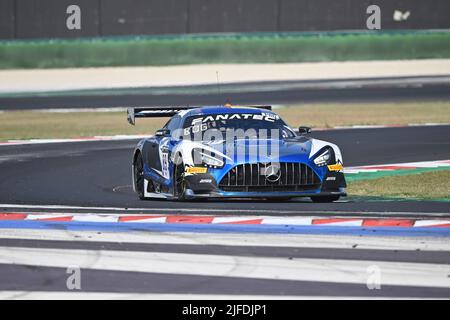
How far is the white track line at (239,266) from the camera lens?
8.52 meters

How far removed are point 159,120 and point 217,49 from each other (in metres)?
7.64

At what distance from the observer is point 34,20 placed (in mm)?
38906

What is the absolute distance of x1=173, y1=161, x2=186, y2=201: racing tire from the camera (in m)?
13.5

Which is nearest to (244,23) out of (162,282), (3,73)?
(3,73)

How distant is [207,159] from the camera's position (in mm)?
13297

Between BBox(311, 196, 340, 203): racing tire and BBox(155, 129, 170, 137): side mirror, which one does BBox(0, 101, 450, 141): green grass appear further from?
BBox(311, 196, 340, 203): racing tire

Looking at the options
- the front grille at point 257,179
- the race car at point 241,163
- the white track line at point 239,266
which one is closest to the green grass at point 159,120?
the race car at point 241,163

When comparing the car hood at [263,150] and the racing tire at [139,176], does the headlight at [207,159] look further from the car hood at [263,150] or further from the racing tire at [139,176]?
the racing tire at [139,176]

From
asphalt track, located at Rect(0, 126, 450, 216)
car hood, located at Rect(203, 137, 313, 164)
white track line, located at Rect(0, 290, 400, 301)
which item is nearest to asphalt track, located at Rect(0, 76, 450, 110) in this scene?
Result: asphalt track, located at Rect(0, 126, 450, 216)

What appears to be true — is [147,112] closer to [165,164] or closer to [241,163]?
[165,164]

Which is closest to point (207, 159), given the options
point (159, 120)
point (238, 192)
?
point (238, 192)

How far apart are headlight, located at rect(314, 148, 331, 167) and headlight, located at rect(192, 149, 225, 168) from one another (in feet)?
3.42
